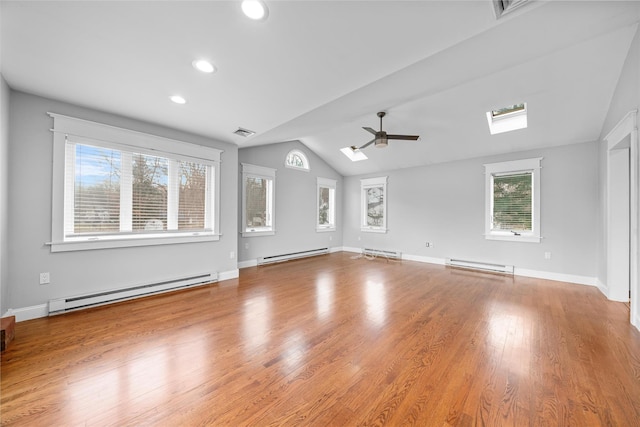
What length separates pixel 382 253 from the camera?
7.15m

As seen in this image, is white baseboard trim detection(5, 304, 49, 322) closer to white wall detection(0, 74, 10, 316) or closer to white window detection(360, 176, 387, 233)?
white wall detection(0, 74, 10, 316)

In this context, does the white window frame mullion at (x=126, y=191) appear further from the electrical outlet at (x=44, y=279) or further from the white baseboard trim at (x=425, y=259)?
the white baseboard trim at (x=425, y=259)

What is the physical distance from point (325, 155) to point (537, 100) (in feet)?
15.4

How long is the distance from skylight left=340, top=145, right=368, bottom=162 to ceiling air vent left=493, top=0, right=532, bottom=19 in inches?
198

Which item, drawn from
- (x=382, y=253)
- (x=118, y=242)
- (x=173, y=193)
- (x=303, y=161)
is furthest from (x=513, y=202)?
(x=118, y=242)

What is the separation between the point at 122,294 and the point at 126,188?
1.44 meters

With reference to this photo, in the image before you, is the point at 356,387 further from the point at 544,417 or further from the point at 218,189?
the point at 218,189

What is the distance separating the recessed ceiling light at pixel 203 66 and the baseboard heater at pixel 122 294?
3.04m

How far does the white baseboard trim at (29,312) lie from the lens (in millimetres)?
2689

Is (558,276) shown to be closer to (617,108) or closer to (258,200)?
(617,108)

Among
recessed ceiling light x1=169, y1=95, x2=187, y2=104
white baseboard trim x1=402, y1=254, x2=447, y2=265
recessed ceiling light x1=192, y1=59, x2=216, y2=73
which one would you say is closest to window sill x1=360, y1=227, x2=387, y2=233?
white baseboard trim x1=402, y1=254, x2=447, y2=265

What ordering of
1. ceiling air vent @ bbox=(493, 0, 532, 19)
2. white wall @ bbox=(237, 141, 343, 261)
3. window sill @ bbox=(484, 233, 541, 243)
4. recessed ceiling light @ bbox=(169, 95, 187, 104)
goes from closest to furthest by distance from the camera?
ceiling air vent @ bbox=(493, 0, 532, 19)
recessed ceiling light @ bbox=(169, 95, 187, 104)
window sill @ bbox=(484, 233, 541, 243)
white wall @ bbox=(237, 141, 343, 261)

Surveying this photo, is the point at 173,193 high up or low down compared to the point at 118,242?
up

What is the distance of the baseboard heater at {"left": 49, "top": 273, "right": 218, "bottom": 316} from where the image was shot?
2951 millimetres
